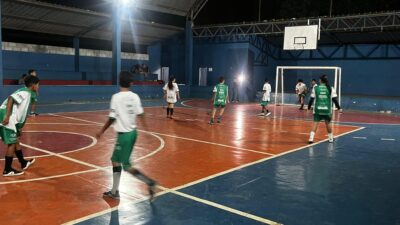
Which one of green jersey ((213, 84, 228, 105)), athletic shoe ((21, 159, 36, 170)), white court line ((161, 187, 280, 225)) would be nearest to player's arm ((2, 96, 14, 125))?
athletic shoe ((21, 159, 36, 170))

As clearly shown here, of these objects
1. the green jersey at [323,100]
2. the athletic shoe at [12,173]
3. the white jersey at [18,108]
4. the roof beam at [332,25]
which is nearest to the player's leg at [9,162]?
the athletic shoe at [12,173]

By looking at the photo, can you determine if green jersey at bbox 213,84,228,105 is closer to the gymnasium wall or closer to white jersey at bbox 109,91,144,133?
white jersey at bbox 109,91,144,133

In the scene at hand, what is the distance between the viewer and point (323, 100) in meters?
11.1

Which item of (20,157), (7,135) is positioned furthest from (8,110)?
(20,157)

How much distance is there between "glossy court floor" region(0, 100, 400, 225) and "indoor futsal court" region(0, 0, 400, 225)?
4cm

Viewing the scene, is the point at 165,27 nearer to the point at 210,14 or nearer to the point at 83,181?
the point at 210,14

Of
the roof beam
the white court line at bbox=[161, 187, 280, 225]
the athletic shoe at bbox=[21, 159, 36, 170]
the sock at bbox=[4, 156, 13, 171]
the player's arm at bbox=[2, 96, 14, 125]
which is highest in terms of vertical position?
the roof beam

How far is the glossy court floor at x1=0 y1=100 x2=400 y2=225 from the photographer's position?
5.43 m

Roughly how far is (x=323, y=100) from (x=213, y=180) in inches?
211

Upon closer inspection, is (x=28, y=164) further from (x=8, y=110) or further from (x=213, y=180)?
(x=213, y=180)

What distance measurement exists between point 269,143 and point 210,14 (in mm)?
26020

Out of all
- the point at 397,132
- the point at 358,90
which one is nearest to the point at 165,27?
the point at 358,90

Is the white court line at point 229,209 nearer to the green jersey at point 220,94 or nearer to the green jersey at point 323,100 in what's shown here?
the green jersey at point 323,100

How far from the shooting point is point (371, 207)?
5.91 metres
